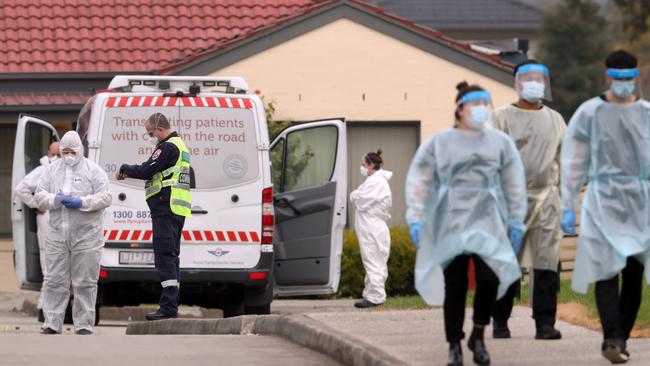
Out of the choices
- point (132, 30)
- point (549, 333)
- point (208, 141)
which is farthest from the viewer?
point (132, 30)

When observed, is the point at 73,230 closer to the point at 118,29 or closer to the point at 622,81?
the point at 622,81

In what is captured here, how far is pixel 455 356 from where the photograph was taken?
349 inches

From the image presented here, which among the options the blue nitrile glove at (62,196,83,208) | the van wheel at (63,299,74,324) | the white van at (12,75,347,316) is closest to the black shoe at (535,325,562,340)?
the blue nitrile glove at (62,196,83,208)

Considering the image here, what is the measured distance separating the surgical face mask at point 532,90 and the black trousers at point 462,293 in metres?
1.86

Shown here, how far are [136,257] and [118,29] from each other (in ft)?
30.6

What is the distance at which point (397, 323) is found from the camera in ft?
38.2

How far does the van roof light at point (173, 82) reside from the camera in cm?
1491

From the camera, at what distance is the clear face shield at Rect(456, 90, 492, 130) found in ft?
29.7

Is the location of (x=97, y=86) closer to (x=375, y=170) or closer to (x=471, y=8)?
→ (x=375, y=170)

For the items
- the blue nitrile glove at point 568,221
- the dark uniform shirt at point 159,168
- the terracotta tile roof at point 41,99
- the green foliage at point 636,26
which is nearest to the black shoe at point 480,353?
the blue nitrile glove at point 568,221

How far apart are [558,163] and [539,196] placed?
1.13 ft

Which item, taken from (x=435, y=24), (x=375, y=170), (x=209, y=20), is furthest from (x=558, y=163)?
(x=435, y=24)

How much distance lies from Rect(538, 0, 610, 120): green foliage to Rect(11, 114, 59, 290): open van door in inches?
1723

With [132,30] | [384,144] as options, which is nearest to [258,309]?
[384,144]
